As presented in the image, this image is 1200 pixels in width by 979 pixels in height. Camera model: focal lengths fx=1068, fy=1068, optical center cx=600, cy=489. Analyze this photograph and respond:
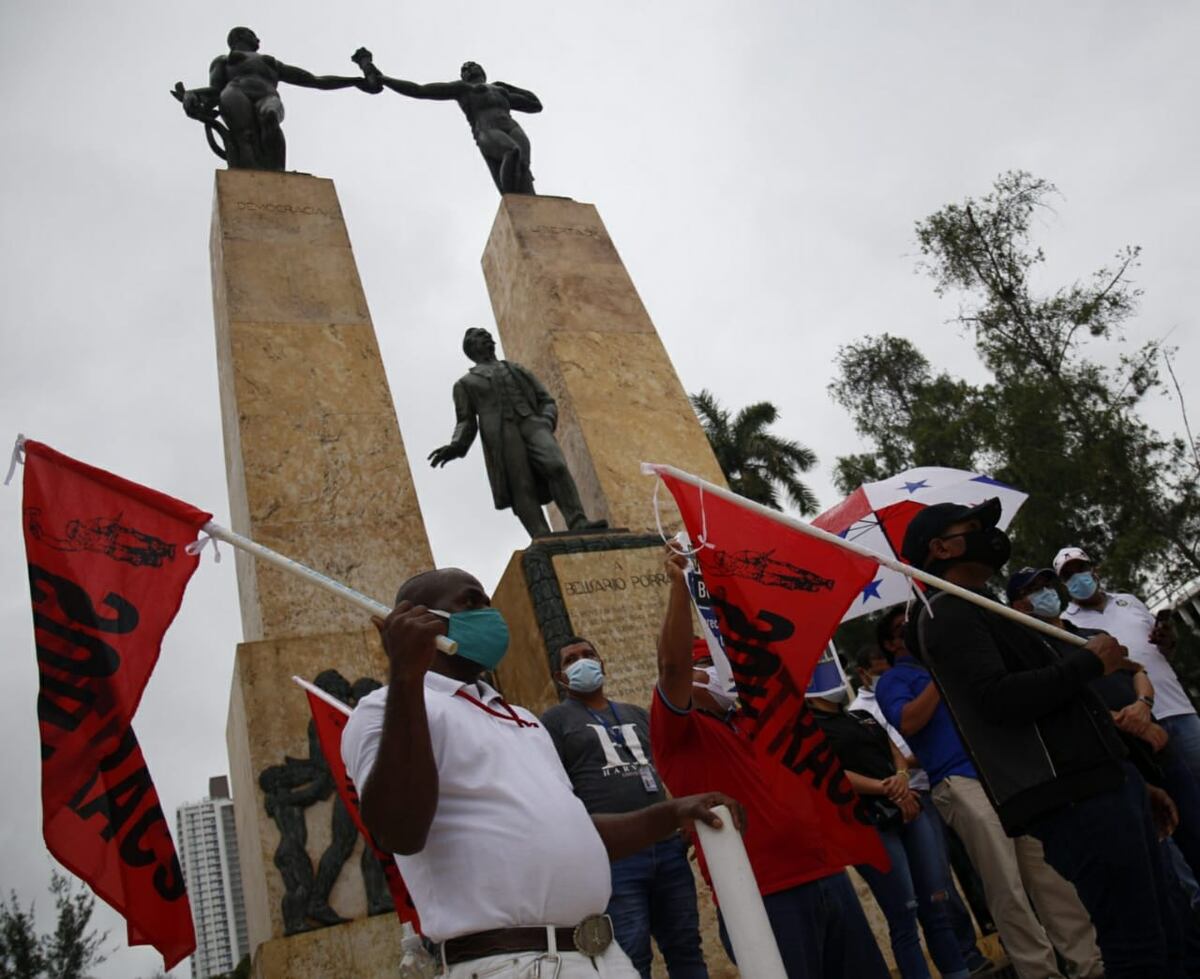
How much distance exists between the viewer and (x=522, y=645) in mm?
6996

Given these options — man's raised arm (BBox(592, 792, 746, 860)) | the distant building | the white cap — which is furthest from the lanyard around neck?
the distant building

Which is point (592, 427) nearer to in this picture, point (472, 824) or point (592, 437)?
point (592, 437)

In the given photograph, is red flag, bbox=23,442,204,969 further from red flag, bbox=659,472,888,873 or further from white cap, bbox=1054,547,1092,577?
white cap, bbox=1054,547,1092,577

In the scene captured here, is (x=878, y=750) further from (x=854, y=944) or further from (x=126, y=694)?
(x=126, y=694)

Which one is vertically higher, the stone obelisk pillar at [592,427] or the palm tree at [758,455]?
the palm tree at [758,455]

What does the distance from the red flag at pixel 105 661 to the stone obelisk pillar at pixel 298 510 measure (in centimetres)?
279

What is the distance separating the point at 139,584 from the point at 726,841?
83.9 inches

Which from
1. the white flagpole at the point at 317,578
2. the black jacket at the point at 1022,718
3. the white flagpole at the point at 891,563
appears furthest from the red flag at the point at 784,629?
the white flagpole at the point at 317,578

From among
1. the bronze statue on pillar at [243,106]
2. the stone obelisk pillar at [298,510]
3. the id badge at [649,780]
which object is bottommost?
the id badge at [649,780]

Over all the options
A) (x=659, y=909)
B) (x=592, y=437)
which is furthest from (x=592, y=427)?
(x=659, y=909)

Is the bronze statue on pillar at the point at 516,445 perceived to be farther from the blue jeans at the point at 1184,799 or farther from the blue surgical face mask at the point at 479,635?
the blue surgical face mask at the point at 479,635

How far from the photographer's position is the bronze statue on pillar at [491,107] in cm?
1127

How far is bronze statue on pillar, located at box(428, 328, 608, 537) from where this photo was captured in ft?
26.2

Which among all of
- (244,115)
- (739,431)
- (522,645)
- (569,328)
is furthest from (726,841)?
(739,431)
